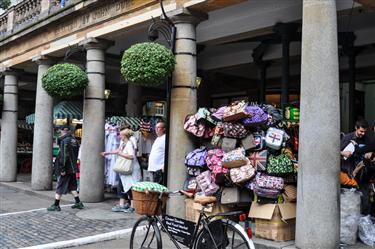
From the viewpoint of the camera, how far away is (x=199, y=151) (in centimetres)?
735

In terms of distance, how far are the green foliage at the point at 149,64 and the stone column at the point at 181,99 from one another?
1.40 ft

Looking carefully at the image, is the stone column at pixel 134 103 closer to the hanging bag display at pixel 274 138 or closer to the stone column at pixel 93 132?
the stone column at pixel 93 132

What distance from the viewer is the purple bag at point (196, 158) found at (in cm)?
718

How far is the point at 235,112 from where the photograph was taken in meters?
6.64

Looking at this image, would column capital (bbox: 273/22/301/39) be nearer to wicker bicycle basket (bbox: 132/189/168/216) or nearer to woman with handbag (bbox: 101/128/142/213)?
woman with handbag (bbox: 101/128/142/213)

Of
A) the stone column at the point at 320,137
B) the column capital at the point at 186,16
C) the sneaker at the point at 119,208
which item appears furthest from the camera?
the sneaker at the point at 119,208

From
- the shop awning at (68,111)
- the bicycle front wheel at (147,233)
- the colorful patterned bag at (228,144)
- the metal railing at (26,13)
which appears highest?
the metal railing at (26,13)

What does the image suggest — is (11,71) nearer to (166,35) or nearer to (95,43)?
(95,43)

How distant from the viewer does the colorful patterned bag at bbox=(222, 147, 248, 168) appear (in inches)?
252

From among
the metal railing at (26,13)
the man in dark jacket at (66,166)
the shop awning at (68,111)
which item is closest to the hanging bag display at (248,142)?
the man in dark jacket at (66,166)

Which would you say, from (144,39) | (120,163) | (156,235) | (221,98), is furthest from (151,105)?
(156,235)

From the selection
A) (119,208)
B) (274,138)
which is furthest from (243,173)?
(119,208)

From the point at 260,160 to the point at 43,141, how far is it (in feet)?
24.8

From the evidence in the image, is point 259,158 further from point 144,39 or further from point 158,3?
point 144,39
